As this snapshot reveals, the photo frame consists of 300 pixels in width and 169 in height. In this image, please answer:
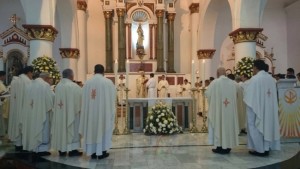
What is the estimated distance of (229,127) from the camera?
670cm

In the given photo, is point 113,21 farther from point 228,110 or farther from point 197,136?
point 228,110

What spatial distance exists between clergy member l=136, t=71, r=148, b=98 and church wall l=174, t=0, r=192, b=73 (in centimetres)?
351

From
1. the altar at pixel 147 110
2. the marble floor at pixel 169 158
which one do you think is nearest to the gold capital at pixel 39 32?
the altar at pixel 147 110

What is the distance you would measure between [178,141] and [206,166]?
2.48 meters

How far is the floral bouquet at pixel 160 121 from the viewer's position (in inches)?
353

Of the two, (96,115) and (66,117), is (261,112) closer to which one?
(96,115)

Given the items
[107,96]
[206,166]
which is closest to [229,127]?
[206,166]

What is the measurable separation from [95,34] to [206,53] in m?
6.52

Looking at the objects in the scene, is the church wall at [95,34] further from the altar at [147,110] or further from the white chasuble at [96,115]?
the white chasuble at [96,115]

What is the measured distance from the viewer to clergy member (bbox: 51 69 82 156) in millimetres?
6430

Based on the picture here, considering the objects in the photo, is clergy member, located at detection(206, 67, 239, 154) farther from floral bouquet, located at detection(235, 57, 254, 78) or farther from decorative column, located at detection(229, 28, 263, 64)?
decorative column, located at detection(229, 28, 263, 64)

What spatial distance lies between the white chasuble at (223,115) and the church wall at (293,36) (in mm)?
12910

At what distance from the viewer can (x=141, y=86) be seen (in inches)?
621

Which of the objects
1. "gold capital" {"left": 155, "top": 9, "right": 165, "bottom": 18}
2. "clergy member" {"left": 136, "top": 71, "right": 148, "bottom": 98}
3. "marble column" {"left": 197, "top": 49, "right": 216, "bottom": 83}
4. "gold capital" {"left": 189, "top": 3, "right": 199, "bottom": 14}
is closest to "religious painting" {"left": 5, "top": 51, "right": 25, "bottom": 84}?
"clergy member" {"left": 136, "top": 71, "right": 148, "bottom": 98}
